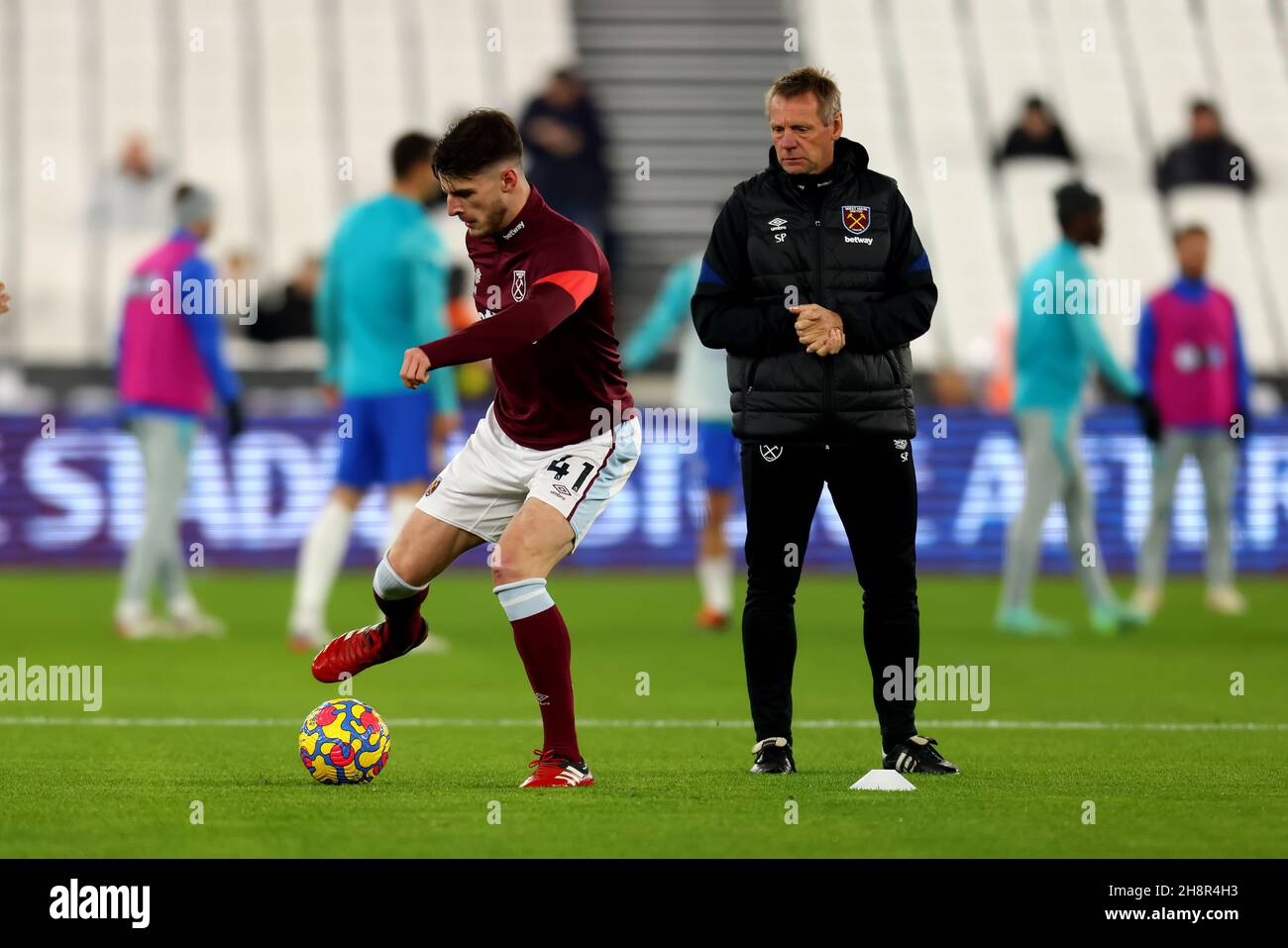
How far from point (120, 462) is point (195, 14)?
11587 millimetres

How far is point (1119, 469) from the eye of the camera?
57.1 feet

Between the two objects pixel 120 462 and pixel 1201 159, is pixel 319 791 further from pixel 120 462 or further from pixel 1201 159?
pixel 1201 159

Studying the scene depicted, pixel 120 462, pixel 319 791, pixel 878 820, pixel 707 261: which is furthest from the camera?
pixel 120 462

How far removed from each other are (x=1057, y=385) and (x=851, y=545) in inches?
237

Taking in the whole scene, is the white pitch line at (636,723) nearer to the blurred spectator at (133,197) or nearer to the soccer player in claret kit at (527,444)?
the soccer player in claret kit at (527,444)

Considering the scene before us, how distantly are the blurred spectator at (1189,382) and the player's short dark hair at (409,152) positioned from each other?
17.1 feet

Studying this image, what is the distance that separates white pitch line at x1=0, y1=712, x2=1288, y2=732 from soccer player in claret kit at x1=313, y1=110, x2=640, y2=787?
1535mm

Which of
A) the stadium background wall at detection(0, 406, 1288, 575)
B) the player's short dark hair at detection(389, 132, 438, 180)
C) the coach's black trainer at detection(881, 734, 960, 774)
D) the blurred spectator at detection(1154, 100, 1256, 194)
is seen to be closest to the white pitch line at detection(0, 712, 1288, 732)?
the coach's black trainer at detection(881, 734, 960, 774)

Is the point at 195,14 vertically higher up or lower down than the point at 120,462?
higher up

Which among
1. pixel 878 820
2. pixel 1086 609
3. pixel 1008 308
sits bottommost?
pixel 878 820

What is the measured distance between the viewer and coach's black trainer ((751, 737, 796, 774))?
725 cm

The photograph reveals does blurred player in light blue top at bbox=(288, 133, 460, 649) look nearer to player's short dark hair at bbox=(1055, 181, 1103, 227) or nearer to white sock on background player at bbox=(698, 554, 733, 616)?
white sock on background player at bbox=(698, 554, 733, 616)
